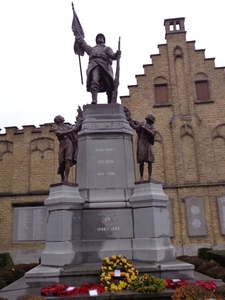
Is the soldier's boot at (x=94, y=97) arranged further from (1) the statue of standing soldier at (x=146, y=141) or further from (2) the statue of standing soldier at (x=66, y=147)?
(1) the statue of standing soldier at (x=146, y=141)

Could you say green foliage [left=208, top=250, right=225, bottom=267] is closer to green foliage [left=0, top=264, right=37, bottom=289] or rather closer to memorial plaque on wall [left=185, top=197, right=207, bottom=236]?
memorial plaque on wall [left=185, top=197, right=207, bottom=236]

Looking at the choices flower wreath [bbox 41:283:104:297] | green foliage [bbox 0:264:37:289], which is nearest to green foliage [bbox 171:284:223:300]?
flower wreath [bbox 41:283:104:297]

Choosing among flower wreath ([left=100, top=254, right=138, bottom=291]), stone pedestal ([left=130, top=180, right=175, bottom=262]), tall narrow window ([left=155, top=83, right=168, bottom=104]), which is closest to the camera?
flower wreath ([left=100, top=254, right=138, bottom=291])

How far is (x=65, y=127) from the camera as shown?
28.0 feet

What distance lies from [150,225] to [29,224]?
15.0 m

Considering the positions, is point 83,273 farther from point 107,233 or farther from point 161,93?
point 161,93

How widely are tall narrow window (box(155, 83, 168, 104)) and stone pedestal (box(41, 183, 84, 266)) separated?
16.1m

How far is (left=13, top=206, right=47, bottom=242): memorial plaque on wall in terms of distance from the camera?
20.4 metres

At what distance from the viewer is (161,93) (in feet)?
74.7

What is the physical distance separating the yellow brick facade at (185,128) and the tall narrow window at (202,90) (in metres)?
0.26

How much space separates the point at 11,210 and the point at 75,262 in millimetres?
15048

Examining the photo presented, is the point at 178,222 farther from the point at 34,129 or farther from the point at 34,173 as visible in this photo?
the point at 34,129

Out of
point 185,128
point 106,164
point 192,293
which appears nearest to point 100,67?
point 106,164

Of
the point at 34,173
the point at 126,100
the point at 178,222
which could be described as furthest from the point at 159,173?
the point at 34,173
